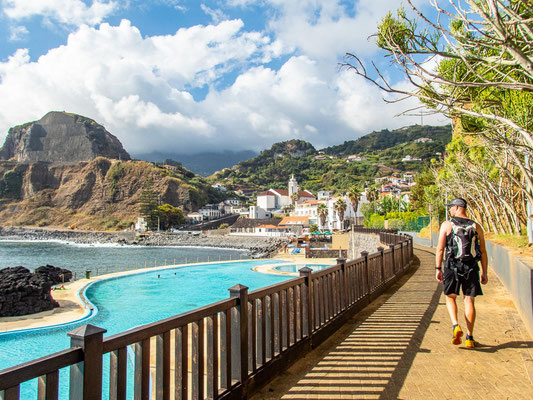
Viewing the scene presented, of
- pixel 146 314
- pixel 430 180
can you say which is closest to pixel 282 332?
pixel 146 314

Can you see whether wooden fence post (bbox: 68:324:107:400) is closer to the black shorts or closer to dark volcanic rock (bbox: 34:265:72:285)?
the black shorts

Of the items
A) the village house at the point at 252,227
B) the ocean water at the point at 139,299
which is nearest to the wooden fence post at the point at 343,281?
the ocean water at the point at 139,299

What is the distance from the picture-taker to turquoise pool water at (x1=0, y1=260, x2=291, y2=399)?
47.7ft

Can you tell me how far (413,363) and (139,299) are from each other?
2130cm

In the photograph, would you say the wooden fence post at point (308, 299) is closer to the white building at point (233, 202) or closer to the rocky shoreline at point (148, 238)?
the rocky shoreline at point (148, 238)

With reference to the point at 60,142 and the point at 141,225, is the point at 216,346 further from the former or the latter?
the point at 60,142

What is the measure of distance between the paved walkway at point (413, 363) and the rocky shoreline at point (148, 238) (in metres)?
48.9

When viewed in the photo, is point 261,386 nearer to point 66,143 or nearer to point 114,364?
point 114,364

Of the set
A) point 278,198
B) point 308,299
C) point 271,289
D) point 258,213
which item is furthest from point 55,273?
point 278,198

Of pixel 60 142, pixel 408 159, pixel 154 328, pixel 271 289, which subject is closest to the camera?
pixel 154 328

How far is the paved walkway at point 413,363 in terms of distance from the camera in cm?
362

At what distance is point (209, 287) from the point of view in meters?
28.2

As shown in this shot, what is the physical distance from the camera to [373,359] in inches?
176

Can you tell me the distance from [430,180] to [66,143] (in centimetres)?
19207
